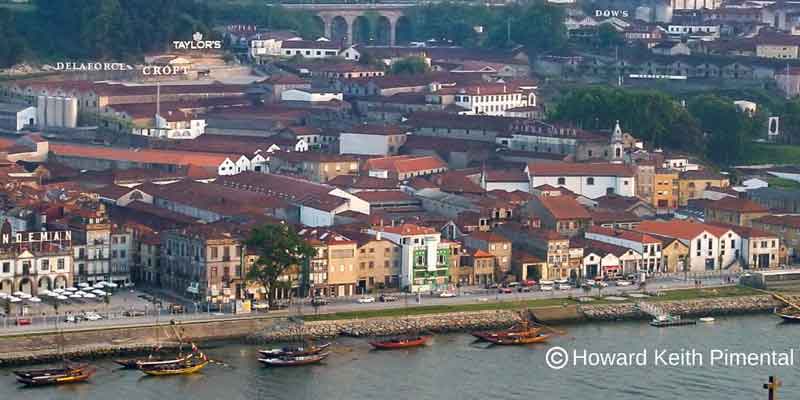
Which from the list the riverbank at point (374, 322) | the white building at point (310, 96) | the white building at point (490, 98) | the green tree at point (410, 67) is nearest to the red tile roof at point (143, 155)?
the white building at point (310, 96)

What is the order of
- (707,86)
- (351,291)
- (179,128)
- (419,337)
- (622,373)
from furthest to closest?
(707,86) < (179,128) < (351,291) < (419,337) < (622,373)

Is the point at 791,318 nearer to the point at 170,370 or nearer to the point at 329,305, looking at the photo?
the point at 329,305

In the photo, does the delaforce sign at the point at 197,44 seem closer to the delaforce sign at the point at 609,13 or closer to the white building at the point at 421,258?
the delaforce sign at the point at 609,13

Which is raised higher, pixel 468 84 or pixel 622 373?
pixel 468 84

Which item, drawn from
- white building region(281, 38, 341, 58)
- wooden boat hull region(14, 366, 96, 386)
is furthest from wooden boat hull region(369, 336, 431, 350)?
white building region(281, 38, 341, 58)

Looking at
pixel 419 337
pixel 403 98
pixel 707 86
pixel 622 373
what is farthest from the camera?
pixel 707 86

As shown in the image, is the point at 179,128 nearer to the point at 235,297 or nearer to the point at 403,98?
the point at 403,98

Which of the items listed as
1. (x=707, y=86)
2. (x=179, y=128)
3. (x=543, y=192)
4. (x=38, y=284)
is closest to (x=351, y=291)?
(x=38, y=284)

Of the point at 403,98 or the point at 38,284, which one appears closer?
the point at 38,284
